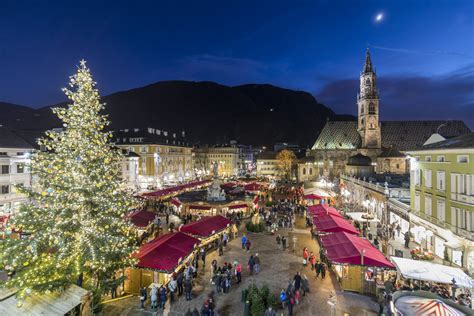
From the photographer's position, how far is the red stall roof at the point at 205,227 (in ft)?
62.7

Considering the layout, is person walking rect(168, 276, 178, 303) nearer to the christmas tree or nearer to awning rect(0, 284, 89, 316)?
the christmas tree

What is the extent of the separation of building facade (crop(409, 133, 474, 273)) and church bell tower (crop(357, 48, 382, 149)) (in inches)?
2087

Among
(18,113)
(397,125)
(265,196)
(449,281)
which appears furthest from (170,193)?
(18,113)

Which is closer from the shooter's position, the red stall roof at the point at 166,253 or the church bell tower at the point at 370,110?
the red stall roof at the point at 166,253

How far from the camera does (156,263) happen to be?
13.2m

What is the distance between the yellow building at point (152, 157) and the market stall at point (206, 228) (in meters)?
33.9

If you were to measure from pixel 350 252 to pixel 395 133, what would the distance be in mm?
71285

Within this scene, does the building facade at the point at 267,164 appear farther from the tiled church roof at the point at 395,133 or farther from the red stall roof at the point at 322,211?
the red stall roof at the point at 322,211

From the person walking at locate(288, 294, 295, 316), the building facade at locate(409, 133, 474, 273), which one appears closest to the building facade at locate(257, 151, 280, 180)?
the building facade at locate(409, 133, 474, 273)

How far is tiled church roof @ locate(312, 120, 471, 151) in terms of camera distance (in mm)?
69250

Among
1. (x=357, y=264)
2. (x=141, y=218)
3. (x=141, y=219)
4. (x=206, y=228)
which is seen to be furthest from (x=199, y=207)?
(x=357, y=264)

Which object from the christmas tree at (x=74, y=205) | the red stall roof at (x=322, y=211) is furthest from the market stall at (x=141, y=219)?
the red stall roof at (x=322, y=211)

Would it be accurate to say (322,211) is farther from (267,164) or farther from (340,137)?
(267,164)

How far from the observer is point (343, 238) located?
52.2ft
